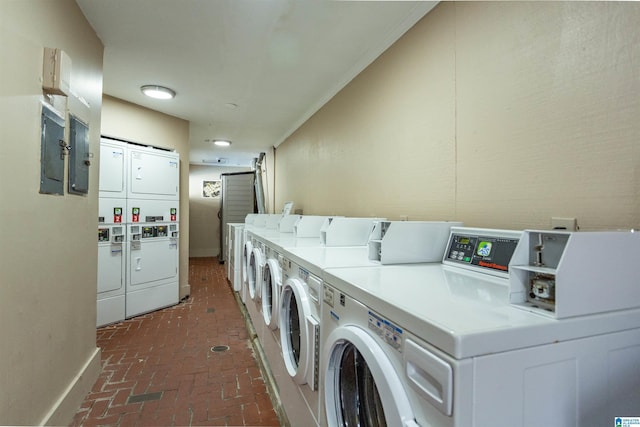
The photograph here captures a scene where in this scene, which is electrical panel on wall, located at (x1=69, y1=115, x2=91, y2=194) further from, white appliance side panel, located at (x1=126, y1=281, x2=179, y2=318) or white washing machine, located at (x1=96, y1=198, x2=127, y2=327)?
white appliance side panel, located at (x1=126, y1=281, x2=179, y2=318)

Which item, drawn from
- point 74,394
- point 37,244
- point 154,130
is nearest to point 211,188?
point 154,130

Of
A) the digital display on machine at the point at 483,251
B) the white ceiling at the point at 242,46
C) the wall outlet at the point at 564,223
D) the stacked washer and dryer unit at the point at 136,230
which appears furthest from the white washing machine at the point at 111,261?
the wall outlet at the point at 564,223

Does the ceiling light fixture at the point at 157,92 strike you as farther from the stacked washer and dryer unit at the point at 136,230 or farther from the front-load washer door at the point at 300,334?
the front-load washer door at the point at 300,334

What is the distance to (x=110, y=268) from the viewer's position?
10.9 feet

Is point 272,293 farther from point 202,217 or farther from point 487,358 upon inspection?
point 202,217

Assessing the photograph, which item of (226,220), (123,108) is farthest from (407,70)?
(226,220)

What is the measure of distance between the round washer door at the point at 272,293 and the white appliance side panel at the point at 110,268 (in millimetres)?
2083

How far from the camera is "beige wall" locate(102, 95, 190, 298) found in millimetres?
3564

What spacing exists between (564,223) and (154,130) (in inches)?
173

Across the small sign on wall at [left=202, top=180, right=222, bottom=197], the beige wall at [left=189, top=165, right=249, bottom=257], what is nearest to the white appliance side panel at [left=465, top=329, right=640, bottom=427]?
the beige wall at [left=189, top=165, right=249, bottom=257]

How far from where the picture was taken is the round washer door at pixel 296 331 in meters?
1.31

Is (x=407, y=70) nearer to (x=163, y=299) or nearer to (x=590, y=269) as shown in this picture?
(x=590, y=269)

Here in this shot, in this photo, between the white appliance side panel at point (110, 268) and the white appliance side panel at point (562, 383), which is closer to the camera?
the white appliance side panel at point (562, 383)

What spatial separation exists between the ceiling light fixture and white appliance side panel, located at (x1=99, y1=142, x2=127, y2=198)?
2.20 feet
